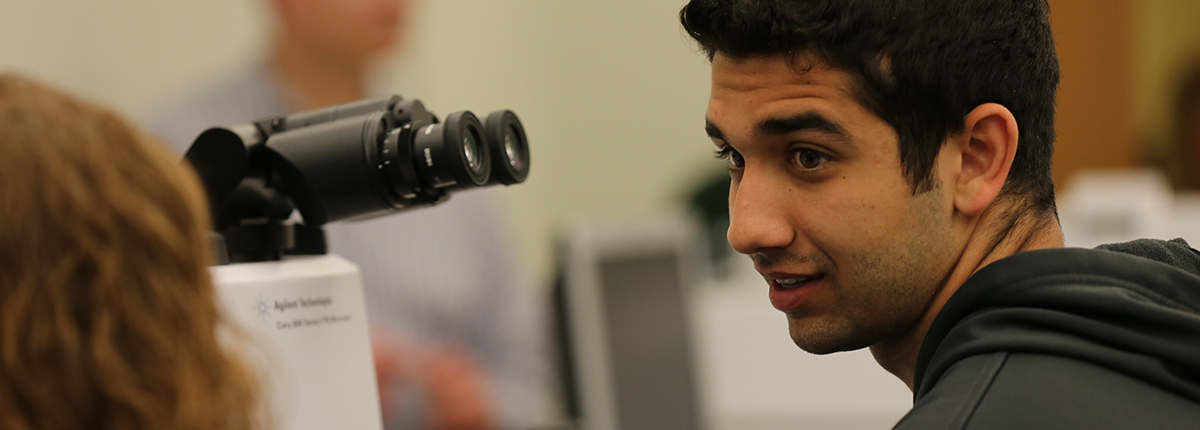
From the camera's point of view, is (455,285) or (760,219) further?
(455,285)

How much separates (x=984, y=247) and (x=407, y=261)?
1.99 meters

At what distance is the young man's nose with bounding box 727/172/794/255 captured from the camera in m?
0.98

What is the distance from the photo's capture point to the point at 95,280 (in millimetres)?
627

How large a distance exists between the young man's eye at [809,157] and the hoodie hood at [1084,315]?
192mm

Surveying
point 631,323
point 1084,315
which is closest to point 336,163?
point 1084,315

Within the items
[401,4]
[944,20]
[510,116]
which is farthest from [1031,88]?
[401,4]

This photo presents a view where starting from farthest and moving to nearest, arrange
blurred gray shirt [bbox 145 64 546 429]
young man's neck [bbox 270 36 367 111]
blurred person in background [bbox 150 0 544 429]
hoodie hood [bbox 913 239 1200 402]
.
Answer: blurred gray shirt [bbox 145 64 546 429] → young man's neck [bbox 270 36 367 111] → blurred person in background [bbox 150 0 544 429] → hoodie hood [bbox 913 239 1200 402]

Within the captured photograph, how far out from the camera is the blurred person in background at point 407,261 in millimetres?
2205

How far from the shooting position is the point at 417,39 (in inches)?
134

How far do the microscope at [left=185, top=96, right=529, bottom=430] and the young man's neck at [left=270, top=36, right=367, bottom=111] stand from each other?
157 cm

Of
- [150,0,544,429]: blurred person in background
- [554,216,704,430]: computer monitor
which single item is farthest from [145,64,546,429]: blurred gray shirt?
[554,216,704,430]: computer monitor

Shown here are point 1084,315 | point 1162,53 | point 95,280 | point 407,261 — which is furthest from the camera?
point 1162,53

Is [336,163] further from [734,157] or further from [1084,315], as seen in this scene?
[1084,315]

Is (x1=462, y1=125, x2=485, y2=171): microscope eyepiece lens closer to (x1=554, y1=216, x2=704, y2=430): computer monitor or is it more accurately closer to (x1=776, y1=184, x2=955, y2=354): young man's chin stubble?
(x1=776, y1=184, x2=955, y2=354): young man's chin stubble
